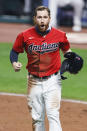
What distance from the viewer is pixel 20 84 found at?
9375 mm

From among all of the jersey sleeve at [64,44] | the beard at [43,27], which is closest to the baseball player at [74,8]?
the jersey sleeve at [64,44]

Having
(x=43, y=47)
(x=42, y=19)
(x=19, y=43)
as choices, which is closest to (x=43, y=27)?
(x=42, y=19)

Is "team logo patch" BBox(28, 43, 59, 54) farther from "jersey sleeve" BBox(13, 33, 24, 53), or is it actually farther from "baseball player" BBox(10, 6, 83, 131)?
"jersey sleeve" BBox(13, 33, 24, 53)

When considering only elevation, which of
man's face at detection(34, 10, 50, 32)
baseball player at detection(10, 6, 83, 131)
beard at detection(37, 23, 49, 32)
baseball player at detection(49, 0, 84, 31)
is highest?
man's face at detection(34, 10, 50, 32)

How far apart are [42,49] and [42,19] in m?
0.38

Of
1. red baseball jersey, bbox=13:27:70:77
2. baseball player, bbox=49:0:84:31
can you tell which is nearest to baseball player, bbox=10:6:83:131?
red baseball jersey, bbox=13:27:70:77

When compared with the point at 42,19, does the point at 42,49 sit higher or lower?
lower

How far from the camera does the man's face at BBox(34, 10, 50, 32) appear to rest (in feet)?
16.0

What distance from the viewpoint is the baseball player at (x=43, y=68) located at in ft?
16.4

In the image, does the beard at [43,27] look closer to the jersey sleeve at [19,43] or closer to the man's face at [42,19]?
the man's face at [42,19]

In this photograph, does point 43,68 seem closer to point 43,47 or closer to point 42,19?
point 43,47

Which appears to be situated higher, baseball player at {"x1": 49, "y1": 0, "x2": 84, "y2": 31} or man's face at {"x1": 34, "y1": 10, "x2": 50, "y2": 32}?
man's face at {"x1": 34, "y1": 10, "x2": 50, "y2": 32}

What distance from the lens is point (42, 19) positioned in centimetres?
486

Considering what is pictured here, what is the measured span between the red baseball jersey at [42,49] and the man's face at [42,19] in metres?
0.13
